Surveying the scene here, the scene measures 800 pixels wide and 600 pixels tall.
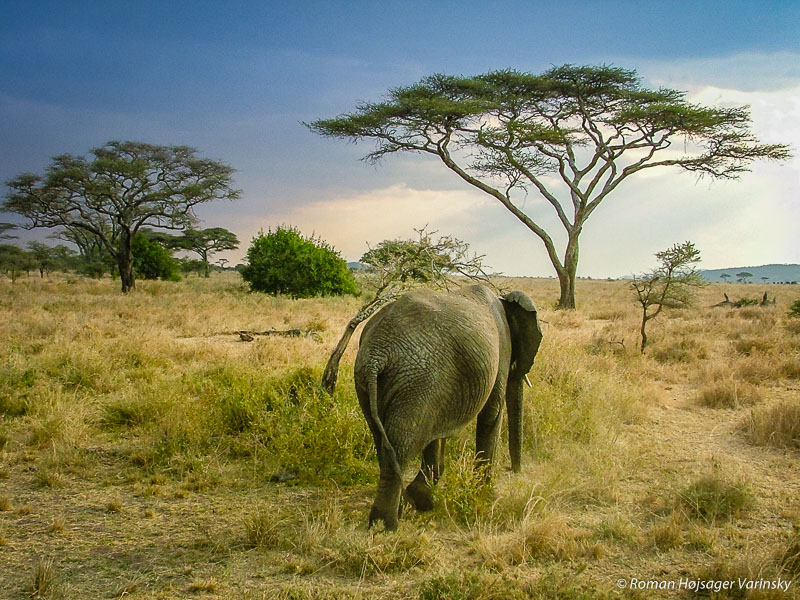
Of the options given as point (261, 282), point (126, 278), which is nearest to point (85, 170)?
point (126, 278)

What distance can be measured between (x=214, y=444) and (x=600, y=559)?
12.6ft

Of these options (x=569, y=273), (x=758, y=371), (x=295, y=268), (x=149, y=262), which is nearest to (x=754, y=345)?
(x=758, y=371)

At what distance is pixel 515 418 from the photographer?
209 inches

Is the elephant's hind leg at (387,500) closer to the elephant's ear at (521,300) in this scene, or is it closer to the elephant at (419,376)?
the elephant at (419,376)

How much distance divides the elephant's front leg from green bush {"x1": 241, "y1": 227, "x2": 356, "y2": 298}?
804 inches

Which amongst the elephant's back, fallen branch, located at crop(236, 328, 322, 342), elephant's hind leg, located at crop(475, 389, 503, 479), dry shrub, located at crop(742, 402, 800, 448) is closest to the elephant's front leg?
elephant's hind leg, located at crop(475, 389, 503, 479)

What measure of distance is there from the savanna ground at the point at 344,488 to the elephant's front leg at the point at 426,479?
0.38 feet

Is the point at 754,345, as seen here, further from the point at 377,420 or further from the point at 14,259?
the point at 14,259

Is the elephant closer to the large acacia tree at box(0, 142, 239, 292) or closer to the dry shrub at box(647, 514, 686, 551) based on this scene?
the dry shrub at box(647, 514, 686, 551)

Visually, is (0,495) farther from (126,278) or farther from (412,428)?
(126,278)

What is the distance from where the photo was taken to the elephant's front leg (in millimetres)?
4457

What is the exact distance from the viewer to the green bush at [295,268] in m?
25.8

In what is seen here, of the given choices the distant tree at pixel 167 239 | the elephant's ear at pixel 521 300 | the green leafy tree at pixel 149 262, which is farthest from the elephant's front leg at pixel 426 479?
the distant tree at pixel 167 239

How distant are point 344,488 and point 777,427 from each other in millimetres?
4690
